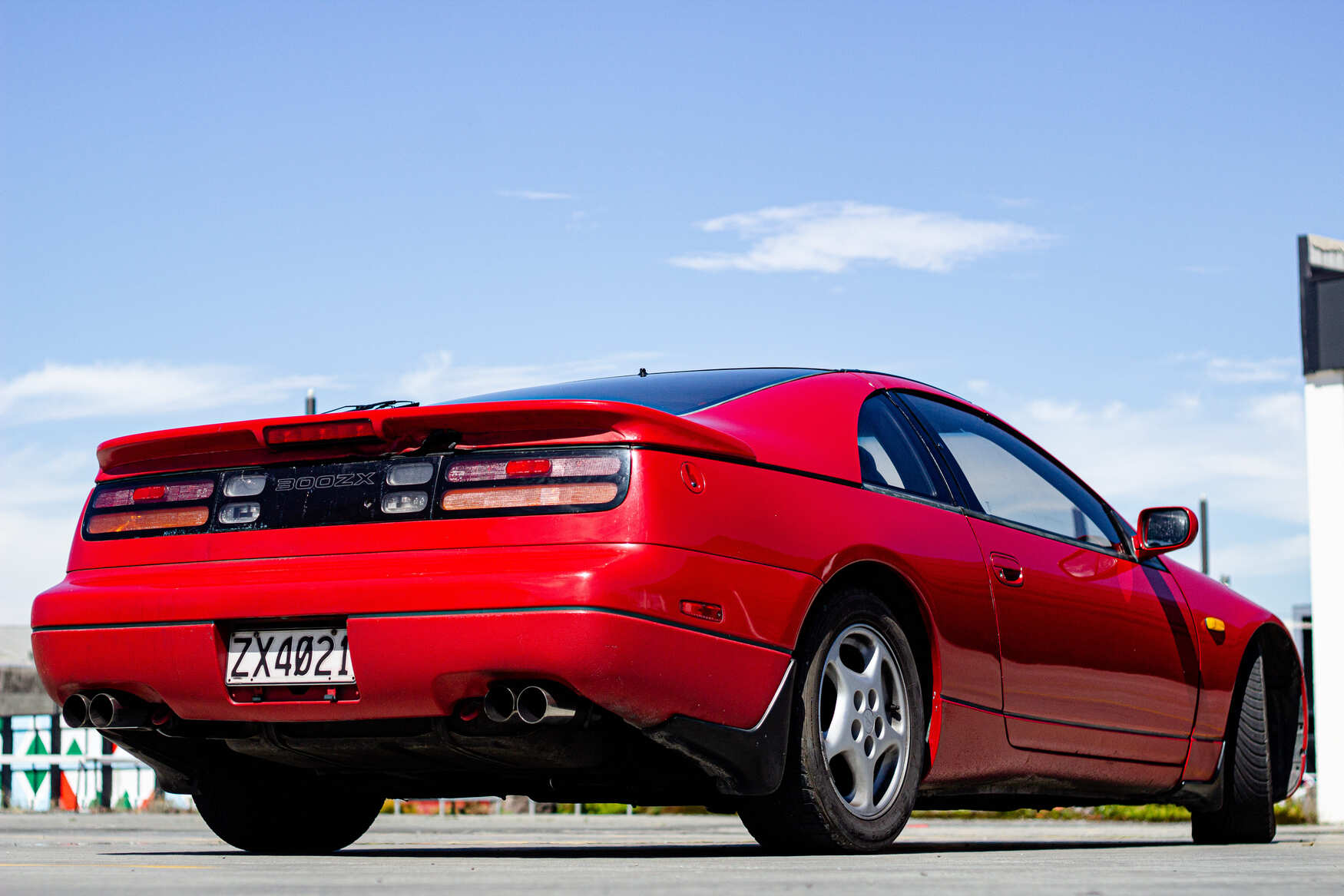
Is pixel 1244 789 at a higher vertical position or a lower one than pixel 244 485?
lower

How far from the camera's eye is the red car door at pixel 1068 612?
539cm

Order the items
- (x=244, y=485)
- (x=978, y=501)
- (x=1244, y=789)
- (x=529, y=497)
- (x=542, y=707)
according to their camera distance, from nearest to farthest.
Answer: (x=542, y=707) < (x=529, y=497) < (x=244, y=485) < (x=978, y=501) < (x=1244, y=789)

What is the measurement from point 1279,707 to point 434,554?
413 cm

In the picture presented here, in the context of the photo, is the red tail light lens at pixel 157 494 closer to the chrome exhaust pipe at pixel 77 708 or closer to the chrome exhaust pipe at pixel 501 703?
the chrome exhaust pipe at pixel 77 708

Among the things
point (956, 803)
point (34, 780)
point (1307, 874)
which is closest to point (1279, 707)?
point (956, 803)

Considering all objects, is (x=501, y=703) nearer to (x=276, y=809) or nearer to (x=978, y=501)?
(x=276, y=809)

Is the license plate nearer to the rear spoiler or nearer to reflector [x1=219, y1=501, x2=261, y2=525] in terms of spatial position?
reflector [x1=219, y1=501, x2=261, y2=525]

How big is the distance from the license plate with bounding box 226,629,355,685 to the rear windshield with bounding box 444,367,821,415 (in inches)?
28.4

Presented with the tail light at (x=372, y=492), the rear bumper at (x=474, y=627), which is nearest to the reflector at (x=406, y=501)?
the tail light at (x=372, y=492)

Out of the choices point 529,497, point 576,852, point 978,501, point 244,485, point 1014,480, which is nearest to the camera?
point 529,497

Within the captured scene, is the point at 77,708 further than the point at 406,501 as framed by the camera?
Yes

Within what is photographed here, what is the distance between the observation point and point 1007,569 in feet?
17.6

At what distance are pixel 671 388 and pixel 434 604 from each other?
1210 millimetres

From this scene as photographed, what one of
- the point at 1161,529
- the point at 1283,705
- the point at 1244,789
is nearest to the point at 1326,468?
the point at 1283,705
